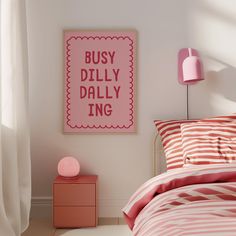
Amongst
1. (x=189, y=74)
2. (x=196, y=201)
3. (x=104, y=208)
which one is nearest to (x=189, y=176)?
(x=196, y=201)

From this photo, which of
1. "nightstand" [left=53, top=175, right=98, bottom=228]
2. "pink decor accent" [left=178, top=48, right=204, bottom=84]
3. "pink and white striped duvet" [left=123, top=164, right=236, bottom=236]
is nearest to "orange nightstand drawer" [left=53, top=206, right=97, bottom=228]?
"nightstand" [left=53, top=175, right=98, bottom=228]

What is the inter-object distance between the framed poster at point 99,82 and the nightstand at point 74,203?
1.42 feet

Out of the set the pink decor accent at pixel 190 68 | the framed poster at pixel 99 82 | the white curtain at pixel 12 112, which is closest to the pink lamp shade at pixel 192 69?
the pink decor accent at pixel 190 68

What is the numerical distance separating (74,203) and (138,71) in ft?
3.34

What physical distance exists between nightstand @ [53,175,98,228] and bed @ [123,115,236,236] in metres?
0.51

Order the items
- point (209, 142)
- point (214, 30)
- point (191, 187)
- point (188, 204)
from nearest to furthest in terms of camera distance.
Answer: point (188, 204) < point (191, 187) < point (209, 142) < point (214, 30)

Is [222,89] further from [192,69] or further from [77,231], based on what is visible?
[77,231]

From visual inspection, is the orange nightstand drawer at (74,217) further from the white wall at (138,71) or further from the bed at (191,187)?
the bed at (191,187)

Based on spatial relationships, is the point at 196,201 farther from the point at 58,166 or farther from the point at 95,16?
the point at 95,16

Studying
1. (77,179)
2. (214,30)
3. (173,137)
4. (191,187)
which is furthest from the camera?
(214,30)

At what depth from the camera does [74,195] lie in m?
3.64

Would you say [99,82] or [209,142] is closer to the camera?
[209,142]

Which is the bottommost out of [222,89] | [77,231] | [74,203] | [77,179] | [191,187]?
[77,231]

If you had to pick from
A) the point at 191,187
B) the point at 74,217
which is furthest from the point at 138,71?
the point at 191,187
